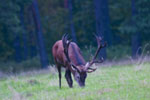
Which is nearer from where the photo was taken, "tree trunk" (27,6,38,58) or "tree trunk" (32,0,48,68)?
"tree trunk" (32,0,48,68)

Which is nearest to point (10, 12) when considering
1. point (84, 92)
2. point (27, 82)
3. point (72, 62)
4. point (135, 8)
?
point (135, 8)

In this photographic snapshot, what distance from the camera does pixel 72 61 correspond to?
12531mm

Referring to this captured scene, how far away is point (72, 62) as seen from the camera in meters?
12.5

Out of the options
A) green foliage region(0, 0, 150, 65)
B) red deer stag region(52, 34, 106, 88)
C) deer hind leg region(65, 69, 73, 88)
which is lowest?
green foliage region(0, 0, 150, 65)

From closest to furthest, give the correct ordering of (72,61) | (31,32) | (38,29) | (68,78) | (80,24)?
(72,61) < (68,78) < (38,29) < (80,24) < (31,32)

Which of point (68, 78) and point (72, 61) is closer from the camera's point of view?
point (72, 61)

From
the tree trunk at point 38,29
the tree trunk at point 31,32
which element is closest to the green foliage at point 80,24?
the tree trunk at point 38,29

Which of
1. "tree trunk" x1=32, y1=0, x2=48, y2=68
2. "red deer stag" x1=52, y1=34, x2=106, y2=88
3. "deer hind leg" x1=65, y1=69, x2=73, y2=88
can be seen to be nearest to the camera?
"red deer stag" x1=52, y1=34, x2=106, y2=88

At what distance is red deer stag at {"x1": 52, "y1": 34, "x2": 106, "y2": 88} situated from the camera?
12.0m

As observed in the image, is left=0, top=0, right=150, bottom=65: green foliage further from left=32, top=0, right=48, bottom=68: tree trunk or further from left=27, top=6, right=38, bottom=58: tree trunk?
left=27, top=6, right=38, bottom=58: tree trunk

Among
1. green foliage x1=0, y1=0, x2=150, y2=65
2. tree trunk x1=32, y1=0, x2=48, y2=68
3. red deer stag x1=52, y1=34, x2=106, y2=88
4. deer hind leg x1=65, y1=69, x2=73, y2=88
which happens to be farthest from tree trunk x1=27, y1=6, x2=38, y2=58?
deer hind leg x1=65, y1=69, x2=73, y2=88

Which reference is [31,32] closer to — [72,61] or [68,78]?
[68,78]

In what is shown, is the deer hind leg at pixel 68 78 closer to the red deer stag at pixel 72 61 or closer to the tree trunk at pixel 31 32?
the red deer stag at pixel 72 61

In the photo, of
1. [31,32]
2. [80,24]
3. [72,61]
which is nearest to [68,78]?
[72,61]
